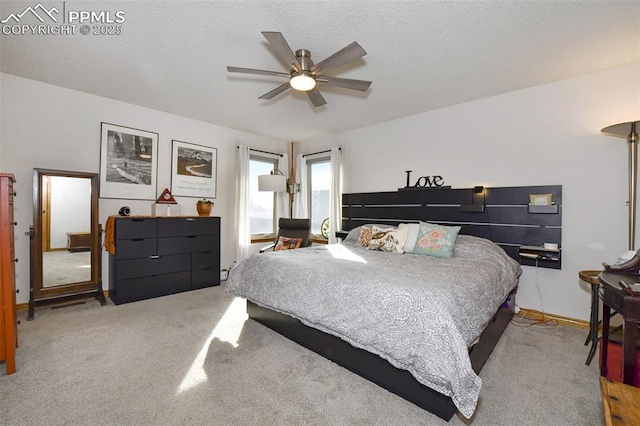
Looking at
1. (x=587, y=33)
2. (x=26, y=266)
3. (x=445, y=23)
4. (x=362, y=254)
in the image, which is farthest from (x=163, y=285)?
(x=587, y=33)

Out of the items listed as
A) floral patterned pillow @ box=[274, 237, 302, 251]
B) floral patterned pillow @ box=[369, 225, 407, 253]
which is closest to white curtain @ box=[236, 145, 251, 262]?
floral patterned pillow @ box=[274, 237, 302, 251]

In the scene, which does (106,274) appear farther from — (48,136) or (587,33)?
(587,33)

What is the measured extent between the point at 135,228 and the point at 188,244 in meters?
0.69

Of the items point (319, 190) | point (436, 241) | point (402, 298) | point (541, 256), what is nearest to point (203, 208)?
point (319, 190)

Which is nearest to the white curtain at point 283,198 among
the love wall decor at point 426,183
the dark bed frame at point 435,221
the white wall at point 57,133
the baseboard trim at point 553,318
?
the dark bed frame at point 435,221

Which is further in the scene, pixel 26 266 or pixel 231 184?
pixel 231 184

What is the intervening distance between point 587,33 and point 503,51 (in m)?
0.55

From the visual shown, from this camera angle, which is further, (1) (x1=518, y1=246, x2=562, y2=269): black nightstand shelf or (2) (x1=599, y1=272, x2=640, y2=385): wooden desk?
(1) (x1=518, y1=246, x2=562, y2=269): black nightstand shelf

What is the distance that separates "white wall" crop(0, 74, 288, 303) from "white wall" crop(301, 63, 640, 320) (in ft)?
12.5

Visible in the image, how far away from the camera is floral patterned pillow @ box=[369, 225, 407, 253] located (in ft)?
10.4

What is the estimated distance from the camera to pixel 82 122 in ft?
11.3

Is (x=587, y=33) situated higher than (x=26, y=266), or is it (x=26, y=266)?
(x=587, y=33)

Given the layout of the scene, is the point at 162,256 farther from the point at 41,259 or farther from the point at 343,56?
the point at 343,56

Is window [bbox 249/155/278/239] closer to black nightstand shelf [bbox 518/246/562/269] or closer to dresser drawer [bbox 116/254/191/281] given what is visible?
dresser drawer [bbox 116/254/191/281]
